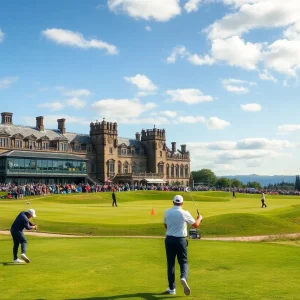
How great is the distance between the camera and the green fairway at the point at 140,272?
1028 cm

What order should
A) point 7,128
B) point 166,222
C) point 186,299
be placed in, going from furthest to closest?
point 7,128
point 166,222
point 186,299

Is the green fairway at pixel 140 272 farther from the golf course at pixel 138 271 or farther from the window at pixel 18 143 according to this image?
the window at pixel 18 143

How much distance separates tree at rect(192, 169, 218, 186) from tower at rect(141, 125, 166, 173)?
222 feet

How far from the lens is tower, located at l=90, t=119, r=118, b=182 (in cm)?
10844

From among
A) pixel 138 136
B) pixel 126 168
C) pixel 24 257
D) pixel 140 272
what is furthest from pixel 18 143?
pixel 140 272

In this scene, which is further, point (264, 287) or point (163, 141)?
point (163, 141)

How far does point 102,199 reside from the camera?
62812 millimetres

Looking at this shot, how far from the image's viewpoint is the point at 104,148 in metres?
109

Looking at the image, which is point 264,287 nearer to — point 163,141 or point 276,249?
point 276,249

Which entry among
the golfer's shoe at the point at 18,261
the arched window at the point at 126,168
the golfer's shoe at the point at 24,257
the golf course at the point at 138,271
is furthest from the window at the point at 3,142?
the golfer's shoe at the point at 24,257

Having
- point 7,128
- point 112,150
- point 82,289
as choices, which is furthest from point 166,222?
point 112,150

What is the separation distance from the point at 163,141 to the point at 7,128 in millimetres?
47315

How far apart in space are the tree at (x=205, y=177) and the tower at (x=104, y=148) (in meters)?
84.1

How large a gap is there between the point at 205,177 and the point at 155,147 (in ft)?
247
